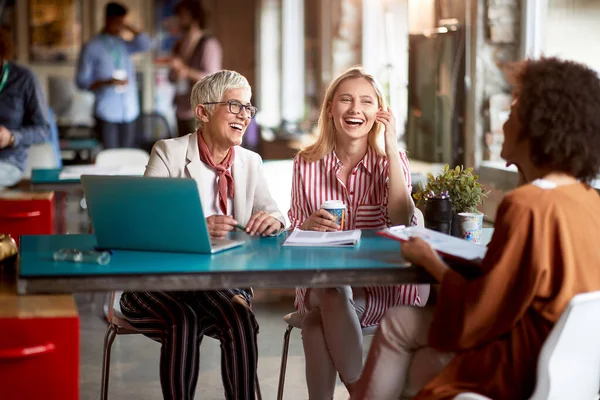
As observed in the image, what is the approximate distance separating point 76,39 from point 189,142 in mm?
10377

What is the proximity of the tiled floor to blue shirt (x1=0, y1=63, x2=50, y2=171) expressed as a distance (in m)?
0.99

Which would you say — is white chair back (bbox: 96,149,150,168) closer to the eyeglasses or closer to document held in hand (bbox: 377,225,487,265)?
the eyeglasses

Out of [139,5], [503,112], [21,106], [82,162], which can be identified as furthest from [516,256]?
[139,5]

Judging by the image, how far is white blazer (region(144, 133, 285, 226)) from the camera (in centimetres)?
296

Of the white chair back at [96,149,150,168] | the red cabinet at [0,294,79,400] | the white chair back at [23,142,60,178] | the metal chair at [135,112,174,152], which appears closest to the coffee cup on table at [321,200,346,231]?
the red cabinet at [0,294,79,400]

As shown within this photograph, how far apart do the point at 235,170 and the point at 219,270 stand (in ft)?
3.10

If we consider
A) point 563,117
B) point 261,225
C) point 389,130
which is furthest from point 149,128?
point 563,117

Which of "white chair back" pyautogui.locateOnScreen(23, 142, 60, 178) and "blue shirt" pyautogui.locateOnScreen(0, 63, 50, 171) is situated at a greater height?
"blue shirt" pyautogui.locateOnScreen(0, 63, 50, 171)

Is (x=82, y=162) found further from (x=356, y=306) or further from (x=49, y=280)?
(x=49, y=280)

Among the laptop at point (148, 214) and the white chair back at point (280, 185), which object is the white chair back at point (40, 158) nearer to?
the white chair back at point (280, 185)

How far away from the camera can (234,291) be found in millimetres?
2881

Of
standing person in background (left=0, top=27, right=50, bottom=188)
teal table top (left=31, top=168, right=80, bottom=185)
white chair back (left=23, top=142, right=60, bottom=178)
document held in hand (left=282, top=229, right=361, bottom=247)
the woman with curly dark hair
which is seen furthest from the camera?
white chair back (left=23, top=142, right=60, bottom=178)

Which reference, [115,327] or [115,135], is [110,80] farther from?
[115,327]

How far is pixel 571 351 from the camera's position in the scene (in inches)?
77.6
